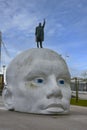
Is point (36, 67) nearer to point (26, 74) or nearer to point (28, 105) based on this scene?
point (26, 74)

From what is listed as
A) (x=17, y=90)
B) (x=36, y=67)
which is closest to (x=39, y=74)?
(x=36, y=67)

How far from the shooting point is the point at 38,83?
15.6 meters

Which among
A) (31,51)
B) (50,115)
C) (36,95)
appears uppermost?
(31,51)

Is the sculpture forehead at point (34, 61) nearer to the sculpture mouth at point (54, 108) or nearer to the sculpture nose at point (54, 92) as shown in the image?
the sculpture nose at point (54, 92)

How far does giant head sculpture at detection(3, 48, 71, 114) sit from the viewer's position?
1526 centimetres

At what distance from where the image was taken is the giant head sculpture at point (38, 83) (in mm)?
15258

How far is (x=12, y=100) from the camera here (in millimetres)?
16516

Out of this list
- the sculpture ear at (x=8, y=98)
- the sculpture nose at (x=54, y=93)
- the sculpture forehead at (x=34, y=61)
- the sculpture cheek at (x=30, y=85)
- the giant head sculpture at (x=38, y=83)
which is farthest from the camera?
the sculpture ear at (x=8, y=98)

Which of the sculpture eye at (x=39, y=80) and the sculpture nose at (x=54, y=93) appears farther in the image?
the sculpture eye at (x=39, y=80)

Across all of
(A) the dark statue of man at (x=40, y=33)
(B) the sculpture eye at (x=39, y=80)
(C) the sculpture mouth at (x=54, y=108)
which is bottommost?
(C) the sculpture mouth at (x=54, y=108)

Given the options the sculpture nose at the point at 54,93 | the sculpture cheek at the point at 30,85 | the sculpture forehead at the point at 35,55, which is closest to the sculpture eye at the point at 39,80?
the sculpture cheek at the point at 30,85

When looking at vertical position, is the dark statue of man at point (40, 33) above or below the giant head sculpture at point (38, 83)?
above

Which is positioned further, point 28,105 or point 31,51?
point 31,51

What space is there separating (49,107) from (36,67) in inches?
80.5
